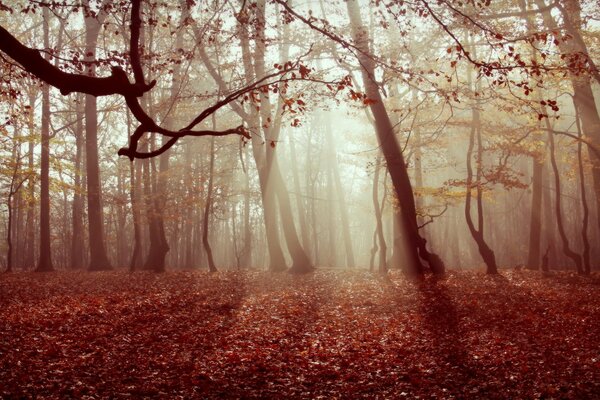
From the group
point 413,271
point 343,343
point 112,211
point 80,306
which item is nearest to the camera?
point 343,343

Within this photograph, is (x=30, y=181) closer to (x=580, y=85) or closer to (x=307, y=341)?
(x=307, y=341)

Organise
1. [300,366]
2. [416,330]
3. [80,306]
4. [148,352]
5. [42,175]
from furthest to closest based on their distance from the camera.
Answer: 1. [42,175]
2. [80,306]
3. [416,330]
4. [148,352]
5. [300,366]

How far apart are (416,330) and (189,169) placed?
17867mm

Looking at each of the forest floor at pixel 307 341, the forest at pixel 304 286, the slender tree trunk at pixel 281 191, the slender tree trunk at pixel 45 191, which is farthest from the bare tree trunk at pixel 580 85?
the slender tree trunk at pixel 45 191

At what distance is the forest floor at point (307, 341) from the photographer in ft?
22.4

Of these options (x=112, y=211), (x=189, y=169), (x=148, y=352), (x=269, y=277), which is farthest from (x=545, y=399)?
(x=112, y=211)

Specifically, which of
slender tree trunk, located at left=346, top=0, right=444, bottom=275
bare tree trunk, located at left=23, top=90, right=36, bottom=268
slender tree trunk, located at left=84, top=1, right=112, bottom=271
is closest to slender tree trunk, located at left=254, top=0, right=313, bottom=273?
slender tree trunk, located at left=346, top=0, right=444, bottom=275

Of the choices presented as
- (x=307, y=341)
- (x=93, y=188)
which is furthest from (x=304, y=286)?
(x=93, y=188)

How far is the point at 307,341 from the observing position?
9.45m

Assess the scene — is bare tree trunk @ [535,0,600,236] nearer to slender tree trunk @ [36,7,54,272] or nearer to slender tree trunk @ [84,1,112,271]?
slender tree trunk @ [84,1,112,271]

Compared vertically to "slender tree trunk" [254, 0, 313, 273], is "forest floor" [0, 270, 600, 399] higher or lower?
lower

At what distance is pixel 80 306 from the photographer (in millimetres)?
11742

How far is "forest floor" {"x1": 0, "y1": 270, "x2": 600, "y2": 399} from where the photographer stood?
6824 mm

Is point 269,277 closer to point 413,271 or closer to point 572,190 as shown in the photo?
point 413,271
